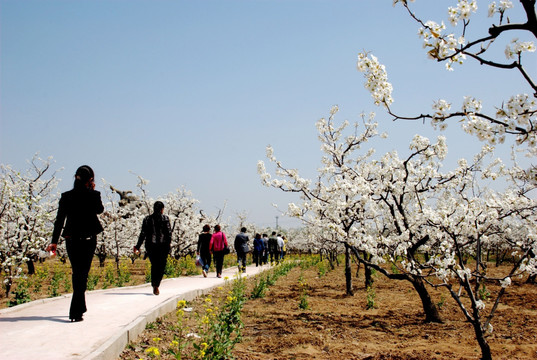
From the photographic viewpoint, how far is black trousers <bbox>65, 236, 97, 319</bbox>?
5.55 metres

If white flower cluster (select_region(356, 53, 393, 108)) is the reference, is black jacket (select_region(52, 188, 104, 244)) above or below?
below

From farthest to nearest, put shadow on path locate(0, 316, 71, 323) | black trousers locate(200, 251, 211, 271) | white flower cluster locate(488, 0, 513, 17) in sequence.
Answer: black trousers locate(200, 251, 211, 271) < shadow on path locate(0, 316, 71, 323) < white flower cluster locate(488, 0, 513, 17)

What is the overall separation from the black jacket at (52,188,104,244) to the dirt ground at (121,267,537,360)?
179cm

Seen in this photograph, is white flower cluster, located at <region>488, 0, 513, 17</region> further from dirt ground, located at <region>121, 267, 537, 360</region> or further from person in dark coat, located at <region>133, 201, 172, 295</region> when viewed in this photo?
person in dark coat, located at <region>133, 201, 172, 295</region>

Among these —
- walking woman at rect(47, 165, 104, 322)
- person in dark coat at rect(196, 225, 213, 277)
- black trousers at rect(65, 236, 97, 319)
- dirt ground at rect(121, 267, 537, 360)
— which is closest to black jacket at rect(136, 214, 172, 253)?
dirt ground at rect(121, 267, 537, 360)

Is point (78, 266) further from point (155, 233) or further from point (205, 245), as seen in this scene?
point (205, 245)

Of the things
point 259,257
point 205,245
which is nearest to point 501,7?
point 205,245

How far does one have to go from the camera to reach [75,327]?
5297 millimetres

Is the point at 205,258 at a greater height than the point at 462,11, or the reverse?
the point at 462,11

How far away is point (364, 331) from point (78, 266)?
499 cm

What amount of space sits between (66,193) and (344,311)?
21.1 feet

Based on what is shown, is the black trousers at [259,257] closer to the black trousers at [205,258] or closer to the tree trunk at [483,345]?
the black trousers at [205,258]

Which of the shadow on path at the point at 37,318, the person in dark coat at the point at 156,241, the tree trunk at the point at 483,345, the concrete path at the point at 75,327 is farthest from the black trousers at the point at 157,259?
the tree trunk at the point at 483,345

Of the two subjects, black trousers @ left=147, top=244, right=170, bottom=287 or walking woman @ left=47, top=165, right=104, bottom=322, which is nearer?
walking woman @ left=47, top=165, right=104, bottom=322
